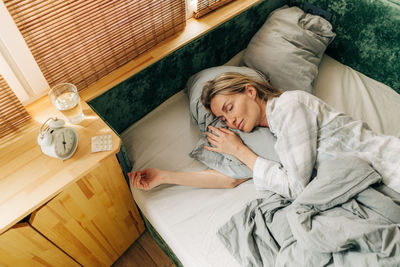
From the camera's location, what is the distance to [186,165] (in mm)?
1236

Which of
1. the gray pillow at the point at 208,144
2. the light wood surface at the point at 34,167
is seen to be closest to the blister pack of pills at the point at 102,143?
the light wood surface at the point at 34,167

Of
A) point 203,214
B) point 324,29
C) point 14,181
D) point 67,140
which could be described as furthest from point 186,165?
point 324,29

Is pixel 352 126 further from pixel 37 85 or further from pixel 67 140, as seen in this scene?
pixel 37 85

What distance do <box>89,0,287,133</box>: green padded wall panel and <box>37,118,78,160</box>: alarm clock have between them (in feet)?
0.76

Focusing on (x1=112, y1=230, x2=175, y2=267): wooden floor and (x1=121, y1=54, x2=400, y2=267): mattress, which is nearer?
(x1=121, y1=54, x2=400, y2=267): mattress

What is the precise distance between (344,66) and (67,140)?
1.53 m

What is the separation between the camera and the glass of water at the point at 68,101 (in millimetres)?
968

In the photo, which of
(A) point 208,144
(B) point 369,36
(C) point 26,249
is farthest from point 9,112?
(B) point 369,36

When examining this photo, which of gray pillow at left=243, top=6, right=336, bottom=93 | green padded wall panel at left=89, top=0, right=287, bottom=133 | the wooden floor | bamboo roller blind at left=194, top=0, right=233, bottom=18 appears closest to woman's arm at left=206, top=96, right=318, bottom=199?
gray pillow at left=243, top=6, right=336, bottom=93

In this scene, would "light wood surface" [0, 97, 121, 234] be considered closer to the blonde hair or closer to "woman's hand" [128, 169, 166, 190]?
"woman's hand" [128, 169, 166, 190]

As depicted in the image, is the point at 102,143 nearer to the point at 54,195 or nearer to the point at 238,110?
the point at 54,195

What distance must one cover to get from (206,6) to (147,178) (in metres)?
0.89

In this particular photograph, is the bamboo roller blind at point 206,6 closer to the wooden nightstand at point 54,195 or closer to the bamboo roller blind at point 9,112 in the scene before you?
the wooden nightstand at point 54,195

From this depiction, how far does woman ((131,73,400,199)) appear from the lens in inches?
41.9
